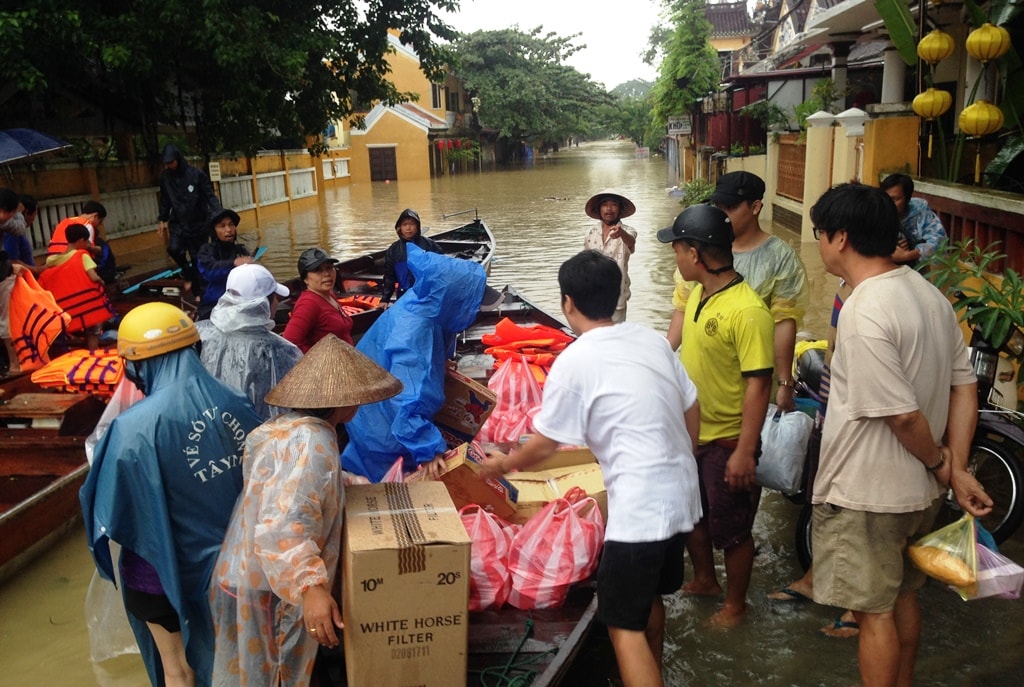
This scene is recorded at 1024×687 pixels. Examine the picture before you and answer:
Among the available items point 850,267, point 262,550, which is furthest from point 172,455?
point 850,267

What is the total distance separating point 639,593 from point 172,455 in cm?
150

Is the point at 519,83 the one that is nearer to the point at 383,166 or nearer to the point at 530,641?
the point at 383,166

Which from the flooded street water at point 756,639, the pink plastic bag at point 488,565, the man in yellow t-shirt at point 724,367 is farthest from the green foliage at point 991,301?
the pink plastic bag at point 488,565

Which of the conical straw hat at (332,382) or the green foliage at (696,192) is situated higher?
the conical straw hat at (332,382)

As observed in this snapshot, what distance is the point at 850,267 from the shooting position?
2752 millimetres

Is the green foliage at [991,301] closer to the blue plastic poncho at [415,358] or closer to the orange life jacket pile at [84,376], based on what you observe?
the blue plastic poncho at [415,358]

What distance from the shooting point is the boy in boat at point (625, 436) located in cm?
260

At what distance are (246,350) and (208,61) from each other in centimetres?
1101

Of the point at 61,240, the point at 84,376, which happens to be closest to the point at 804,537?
the point at 84,376

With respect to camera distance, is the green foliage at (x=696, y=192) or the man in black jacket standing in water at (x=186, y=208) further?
the green foliage at (x=696, y=192)

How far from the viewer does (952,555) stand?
9.15 ft

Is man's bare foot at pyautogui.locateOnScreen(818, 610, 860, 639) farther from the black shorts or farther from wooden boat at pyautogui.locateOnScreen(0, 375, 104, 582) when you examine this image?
wooden boat at pyautogui.locateOnScreen(0, 375, 104, 582)

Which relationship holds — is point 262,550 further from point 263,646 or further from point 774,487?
point 774,487

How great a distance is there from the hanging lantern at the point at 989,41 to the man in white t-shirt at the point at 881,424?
529cm
